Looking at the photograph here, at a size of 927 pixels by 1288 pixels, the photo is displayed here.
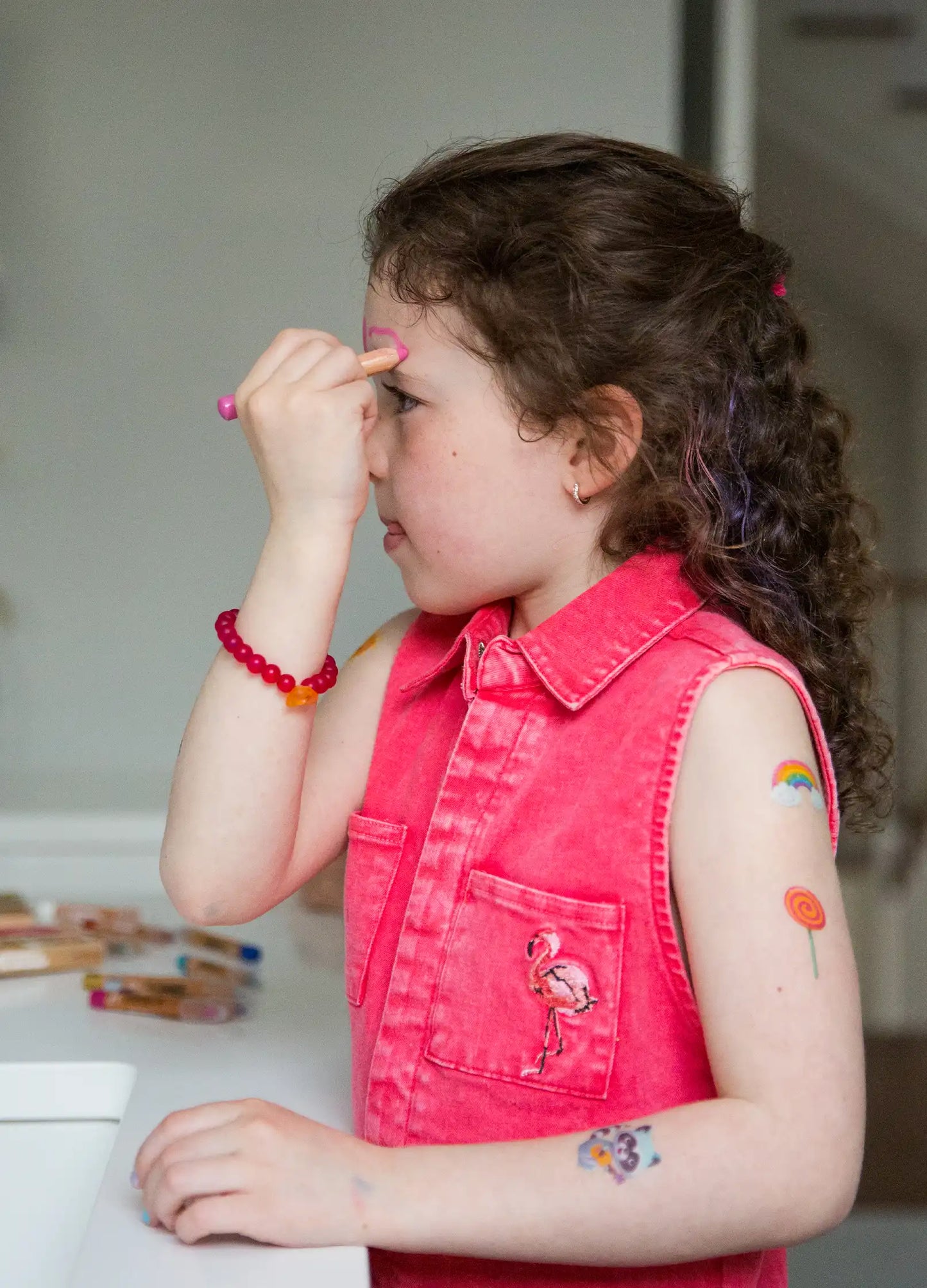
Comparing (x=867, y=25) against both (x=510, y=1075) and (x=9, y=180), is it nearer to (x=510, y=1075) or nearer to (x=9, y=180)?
(x=9, y=180)

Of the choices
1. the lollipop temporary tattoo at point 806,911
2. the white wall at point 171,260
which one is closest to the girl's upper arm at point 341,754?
the lollipop temporary tattoo at point 806,911

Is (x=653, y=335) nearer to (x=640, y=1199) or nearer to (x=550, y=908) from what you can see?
(x=550, y=908)

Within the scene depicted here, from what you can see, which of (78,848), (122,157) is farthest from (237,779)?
(122,157)

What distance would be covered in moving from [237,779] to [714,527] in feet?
1.06

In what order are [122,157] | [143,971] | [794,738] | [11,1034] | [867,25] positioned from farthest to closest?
[122,157] → [867,25] → [143,971] → [11,1034] → [794,738]

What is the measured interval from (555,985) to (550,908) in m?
0.04

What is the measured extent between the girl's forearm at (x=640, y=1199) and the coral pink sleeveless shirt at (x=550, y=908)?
7 centimetres

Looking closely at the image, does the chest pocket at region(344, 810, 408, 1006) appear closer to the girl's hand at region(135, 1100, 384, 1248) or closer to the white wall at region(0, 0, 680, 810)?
the girl's hand at region(135, 1100, 384, 1248)

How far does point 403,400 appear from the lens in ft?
2.63

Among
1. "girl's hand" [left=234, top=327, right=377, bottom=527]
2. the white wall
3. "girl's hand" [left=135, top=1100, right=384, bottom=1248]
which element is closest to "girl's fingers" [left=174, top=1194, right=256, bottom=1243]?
"girl's hand" [left=135, top=1100, right=384, bottom=1248]

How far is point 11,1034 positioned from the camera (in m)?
0.90

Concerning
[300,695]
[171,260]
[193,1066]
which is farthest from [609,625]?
Result: [171,260]

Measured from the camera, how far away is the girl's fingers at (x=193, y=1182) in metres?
0.61

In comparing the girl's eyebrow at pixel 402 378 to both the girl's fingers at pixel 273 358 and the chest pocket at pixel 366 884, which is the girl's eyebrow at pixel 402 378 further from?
the chest pocket at pixel 366 884
